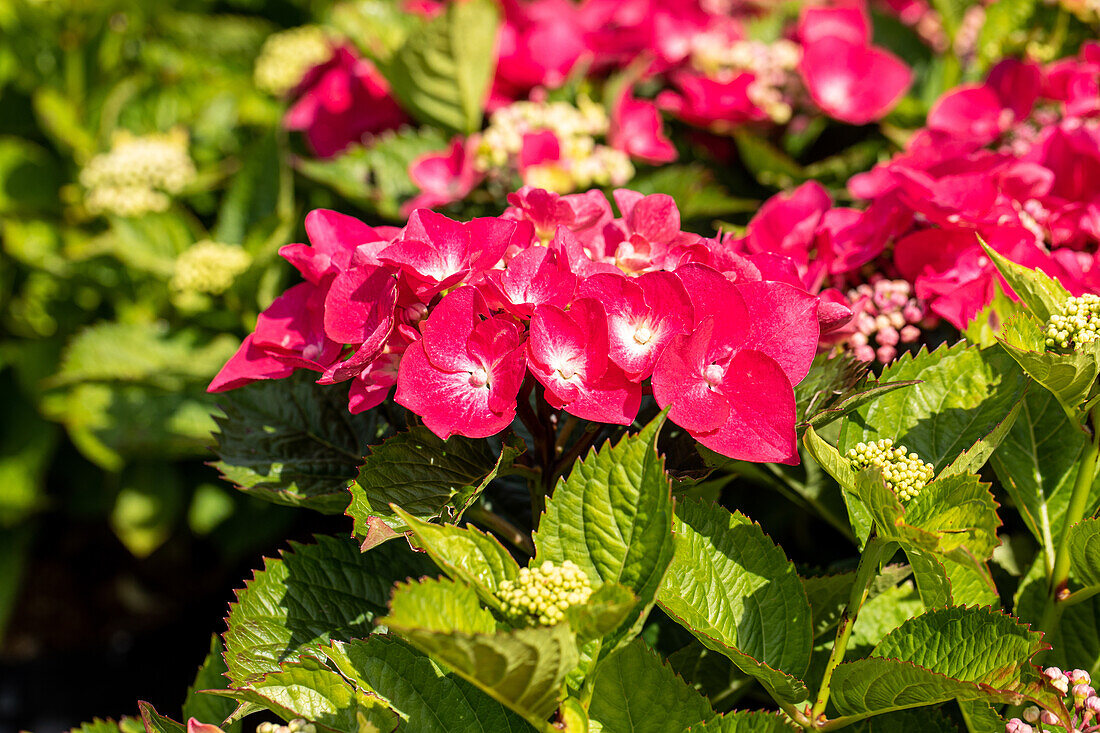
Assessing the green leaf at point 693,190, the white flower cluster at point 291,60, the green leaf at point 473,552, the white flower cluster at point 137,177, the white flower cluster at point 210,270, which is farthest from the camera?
the white flower cluster at point 291,60

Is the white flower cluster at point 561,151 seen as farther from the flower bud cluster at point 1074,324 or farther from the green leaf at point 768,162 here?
the flower bud cluster at point 1074,324

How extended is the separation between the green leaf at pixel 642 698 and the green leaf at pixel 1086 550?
0.35 m

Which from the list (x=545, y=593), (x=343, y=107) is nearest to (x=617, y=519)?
(x=545, y=593)

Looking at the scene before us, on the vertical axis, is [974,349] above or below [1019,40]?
below

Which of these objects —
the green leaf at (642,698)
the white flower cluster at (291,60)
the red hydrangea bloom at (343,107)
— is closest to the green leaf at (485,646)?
the green leaf at (642,698)

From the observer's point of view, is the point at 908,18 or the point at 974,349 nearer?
the point at 974,349

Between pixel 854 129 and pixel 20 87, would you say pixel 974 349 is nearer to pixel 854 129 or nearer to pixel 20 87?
pixel 854 129

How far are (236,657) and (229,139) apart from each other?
142 centimetres

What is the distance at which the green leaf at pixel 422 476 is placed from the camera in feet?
2.55

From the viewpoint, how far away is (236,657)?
2.69 feet

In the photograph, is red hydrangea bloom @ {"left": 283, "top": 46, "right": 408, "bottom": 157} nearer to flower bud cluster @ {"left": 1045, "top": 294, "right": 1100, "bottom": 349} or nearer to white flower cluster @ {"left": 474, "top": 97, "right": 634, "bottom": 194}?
white flower cluster @ {"left": 474, "top": 97, "right": 634, "bottom": 194}

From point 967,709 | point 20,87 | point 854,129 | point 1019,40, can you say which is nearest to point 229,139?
point 20,87

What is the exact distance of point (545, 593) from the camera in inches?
25.6

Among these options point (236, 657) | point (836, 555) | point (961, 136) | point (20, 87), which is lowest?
point (836, 555)
